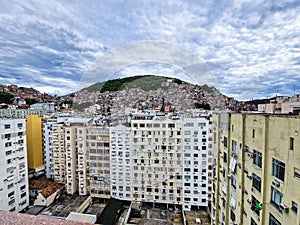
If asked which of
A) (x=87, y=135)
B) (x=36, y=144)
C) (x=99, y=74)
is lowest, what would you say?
(x=36, y=144)

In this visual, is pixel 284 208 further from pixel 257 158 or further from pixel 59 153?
pixel 59 153

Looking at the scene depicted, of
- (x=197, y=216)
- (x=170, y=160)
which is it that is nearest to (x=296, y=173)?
(x=170, y=160)

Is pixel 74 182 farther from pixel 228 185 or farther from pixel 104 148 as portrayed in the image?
pixel 228 185

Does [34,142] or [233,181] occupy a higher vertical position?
[233,181]

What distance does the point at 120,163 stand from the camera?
4.23 m

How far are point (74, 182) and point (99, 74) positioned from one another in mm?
4599

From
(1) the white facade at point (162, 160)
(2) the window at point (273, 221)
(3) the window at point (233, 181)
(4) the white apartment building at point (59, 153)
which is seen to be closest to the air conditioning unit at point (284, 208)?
(2) the window at point (273, 221)

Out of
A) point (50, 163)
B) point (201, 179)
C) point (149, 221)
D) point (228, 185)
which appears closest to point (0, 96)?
point (50, 163)

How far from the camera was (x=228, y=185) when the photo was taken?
1281 millimetres

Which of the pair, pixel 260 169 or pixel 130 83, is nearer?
pixel 260 169

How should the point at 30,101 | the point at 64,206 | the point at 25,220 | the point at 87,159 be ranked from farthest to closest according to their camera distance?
the point at 30,101, the point at 87,159, the point at 64,206, the point at 25,220

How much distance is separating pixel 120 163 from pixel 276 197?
3.86m

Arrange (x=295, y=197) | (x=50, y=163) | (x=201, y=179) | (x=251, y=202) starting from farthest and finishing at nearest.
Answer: (x=50, y=163)
(x=201, y=179)
(x=251, y=202)
(x=295, y=197)

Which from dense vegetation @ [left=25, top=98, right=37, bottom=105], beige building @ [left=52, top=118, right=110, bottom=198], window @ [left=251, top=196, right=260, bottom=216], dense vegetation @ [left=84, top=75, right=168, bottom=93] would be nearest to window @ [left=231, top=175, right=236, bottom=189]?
window @ [left=251, top=196, right=260, bottom=216]
